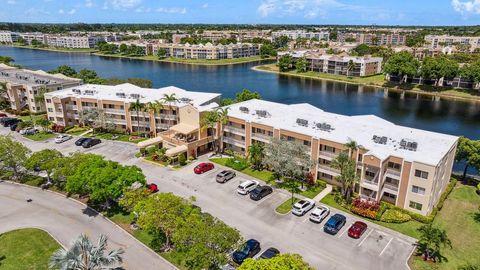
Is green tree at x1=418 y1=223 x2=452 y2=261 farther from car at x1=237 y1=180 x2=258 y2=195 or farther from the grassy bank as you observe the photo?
the grassy bank

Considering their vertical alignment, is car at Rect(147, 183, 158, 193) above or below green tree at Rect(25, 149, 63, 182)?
below

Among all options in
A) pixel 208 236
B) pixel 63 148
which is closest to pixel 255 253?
pixel 208 236

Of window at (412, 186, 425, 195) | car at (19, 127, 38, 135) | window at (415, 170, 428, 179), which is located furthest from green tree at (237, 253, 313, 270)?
car at (19, 127, 38, 135)

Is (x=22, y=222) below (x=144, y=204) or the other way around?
below

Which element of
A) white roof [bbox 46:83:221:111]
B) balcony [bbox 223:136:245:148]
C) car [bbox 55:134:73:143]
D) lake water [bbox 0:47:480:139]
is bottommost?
lake water [bbox 0:47:480:139]

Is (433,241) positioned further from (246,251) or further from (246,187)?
(246,187)

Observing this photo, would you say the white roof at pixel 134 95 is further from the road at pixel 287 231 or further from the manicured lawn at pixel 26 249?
the manicured lawn at pixel 26 249

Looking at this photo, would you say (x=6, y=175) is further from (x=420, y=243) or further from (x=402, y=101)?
(x=402, y=101)
